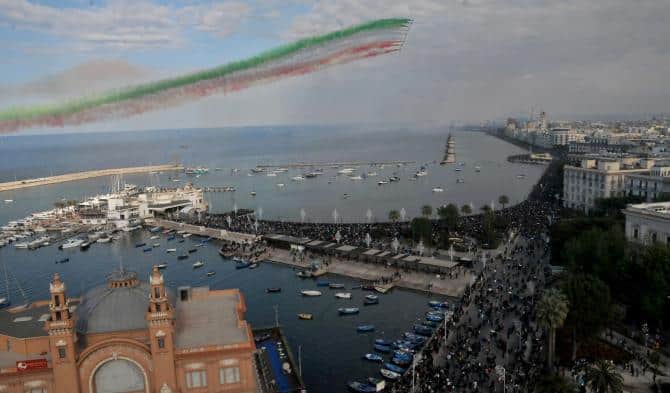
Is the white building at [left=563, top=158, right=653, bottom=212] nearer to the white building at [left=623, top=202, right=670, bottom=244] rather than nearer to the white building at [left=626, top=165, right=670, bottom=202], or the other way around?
the white building at [left=626, top=165, right=670, bottom=202]

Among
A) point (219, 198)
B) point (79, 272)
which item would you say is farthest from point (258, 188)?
point (79, 272)

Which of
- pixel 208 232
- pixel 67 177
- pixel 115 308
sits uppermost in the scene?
pixel 115 308

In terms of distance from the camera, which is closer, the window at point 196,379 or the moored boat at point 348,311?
the window at point 196,379

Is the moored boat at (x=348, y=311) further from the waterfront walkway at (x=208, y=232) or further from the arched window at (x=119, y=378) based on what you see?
the waterfront walkway at (x=208, y=232)

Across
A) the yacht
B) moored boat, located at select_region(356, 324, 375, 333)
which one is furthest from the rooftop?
the yacht

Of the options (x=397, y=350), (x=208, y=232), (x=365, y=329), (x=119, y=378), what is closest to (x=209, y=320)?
(x=119, y=378)

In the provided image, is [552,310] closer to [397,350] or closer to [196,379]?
[397,350]

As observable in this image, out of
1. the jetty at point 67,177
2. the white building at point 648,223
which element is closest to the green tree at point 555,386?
the white building at point 648,223
